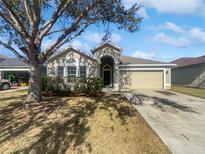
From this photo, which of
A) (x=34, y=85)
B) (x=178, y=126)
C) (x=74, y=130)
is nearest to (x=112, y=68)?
(x=34, y=85)

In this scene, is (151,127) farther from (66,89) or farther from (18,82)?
(18,82)

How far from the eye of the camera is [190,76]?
35844mm

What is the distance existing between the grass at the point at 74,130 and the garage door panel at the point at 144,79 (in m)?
16.2

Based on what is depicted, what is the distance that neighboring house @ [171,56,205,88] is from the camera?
3244 centimetres

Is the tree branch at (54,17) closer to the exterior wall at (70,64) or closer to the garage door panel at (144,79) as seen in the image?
the exterior wall at (70,64)

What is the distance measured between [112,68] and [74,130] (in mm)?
19865

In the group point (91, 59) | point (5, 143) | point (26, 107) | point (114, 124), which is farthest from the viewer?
point (91, 59)

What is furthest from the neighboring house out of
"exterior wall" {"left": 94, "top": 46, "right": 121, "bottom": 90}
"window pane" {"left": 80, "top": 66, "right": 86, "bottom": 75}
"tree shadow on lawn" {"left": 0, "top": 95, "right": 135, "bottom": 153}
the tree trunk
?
the tree trunk

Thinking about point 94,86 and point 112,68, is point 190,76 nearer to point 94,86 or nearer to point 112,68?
point 112,68

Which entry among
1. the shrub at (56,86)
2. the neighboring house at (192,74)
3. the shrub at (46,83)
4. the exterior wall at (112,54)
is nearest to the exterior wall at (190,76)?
the neighboring house at (192,74)

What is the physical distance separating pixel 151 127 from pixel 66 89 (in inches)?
335

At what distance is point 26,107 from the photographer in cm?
1083

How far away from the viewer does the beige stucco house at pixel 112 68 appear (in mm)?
24875

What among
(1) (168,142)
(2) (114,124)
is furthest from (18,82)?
(1) (168,142)
